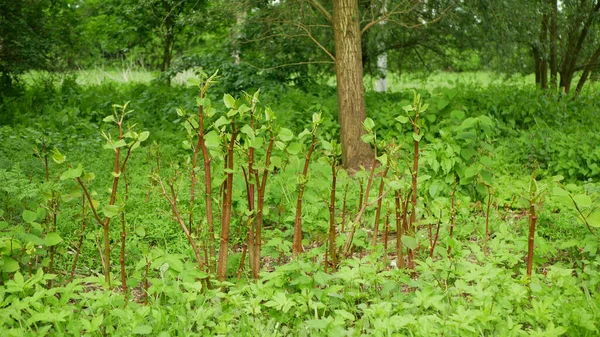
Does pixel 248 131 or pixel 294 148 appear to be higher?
pixel 248 131

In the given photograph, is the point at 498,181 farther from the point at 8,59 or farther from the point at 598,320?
the point at 8,59

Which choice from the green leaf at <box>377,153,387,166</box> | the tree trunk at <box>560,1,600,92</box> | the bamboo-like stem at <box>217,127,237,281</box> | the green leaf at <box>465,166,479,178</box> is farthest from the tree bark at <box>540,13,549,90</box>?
the bamboo-like stem at <box>217,127,237,281</box>

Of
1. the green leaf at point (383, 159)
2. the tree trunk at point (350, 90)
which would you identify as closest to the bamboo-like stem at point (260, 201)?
the green leaf at point (383, 159)

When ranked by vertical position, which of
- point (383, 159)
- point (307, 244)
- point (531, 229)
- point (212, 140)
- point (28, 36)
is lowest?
point (307, 244)

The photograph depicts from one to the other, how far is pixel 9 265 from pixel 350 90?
4671 millimetres

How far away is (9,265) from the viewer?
3.06m

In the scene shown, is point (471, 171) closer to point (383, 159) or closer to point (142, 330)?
point (383, 159)

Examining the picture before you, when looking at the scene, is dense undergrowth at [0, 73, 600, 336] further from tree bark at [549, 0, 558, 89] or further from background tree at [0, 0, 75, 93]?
tree bark at [549, 0, 558, 89]

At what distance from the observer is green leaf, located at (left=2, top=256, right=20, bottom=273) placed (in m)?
3.05

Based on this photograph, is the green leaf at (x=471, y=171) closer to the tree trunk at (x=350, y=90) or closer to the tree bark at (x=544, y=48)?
the tree trunk at (x=350, y=90)

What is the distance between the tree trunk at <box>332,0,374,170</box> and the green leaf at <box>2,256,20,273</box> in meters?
4.43

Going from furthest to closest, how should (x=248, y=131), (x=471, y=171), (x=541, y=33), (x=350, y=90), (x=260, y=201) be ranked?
1. (x=541, y=33)
2. (x=350, y=90)
3. (x=471, y=171)
4. (x=260, y=201)
5. (x=248, y=131)

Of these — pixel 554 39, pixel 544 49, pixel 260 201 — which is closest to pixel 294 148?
pixel 260 201

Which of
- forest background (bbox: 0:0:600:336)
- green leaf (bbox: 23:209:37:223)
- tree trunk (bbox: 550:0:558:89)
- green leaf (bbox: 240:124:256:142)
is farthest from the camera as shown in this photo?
tree trunk (bbox: 550:0:558:89)
